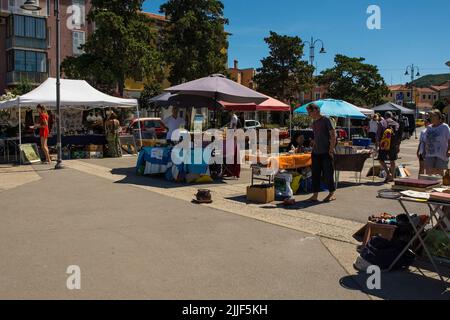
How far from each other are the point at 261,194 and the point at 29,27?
43138 millimetres

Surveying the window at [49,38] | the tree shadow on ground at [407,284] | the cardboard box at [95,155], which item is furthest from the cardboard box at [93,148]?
the window at [49,38]

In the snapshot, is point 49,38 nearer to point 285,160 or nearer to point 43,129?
point 43,129

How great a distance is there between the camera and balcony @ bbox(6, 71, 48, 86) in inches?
1730

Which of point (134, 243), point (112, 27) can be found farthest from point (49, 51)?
point (134, 243)

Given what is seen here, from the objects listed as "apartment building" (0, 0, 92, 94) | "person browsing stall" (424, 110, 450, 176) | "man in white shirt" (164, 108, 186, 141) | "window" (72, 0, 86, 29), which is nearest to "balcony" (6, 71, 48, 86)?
"apartment building" (0, 0, 92, 94)

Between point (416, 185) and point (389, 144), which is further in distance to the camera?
point (389, 144)

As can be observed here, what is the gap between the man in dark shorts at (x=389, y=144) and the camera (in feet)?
38.2

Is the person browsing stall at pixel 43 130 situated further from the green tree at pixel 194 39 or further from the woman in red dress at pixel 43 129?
the green tree at pixel 194 39

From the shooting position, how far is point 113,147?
59.2 feet

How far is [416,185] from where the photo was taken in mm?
5215

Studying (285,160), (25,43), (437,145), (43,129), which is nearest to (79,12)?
(25,43)
